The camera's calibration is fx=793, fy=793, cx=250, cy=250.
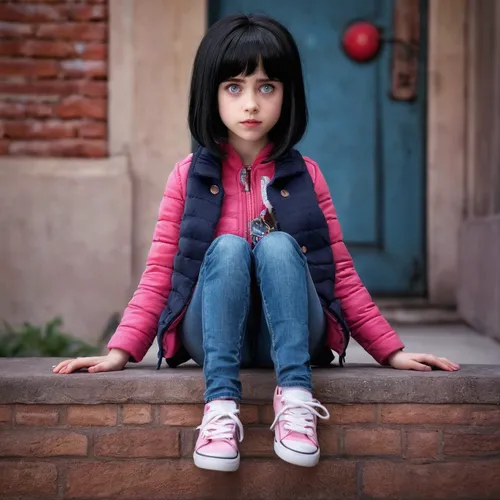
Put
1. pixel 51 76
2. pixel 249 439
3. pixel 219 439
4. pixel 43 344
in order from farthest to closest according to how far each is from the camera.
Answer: pixel 51 76 → pixel 43 344 → pixel 249 439 → pixel 219 439

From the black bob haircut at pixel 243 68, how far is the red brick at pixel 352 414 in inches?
29.1

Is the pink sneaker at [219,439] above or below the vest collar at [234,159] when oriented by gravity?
below

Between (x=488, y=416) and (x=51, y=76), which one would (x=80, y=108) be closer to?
(x=51, y=76)

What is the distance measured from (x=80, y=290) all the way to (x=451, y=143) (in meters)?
2.14

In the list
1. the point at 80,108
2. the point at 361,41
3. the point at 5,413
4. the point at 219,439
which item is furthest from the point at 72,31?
the point at 219,439

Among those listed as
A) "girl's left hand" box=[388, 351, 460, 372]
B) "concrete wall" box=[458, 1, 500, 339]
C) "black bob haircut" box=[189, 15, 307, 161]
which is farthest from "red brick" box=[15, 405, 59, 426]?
"concrete wall" box=[458, 1, 500, 339]

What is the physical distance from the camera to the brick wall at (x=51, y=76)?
4148mm

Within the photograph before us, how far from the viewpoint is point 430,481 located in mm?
2148

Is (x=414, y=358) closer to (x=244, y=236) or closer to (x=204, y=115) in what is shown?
(x=244, y=236)

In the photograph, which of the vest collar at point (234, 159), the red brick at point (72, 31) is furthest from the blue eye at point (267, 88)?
the red brick at point (72, 31)

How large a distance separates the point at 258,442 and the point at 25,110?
2.66m

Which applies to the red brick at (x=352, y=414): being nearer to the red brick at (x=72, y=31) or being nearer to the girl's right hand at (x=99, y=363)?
the girl's right hand at (x=99, y=363)

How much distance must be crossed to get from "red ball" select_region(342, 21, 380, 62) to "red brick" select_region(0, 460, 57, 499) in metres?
2.98

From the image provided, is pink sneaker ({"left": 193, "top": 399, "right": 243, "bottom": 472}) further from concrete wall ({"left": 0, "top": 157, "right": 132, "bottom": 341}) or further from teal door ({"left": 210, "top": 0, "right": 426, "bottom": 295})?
teal door ({"left": 210, "top": 0, "right": 426, "bottom": 295})
